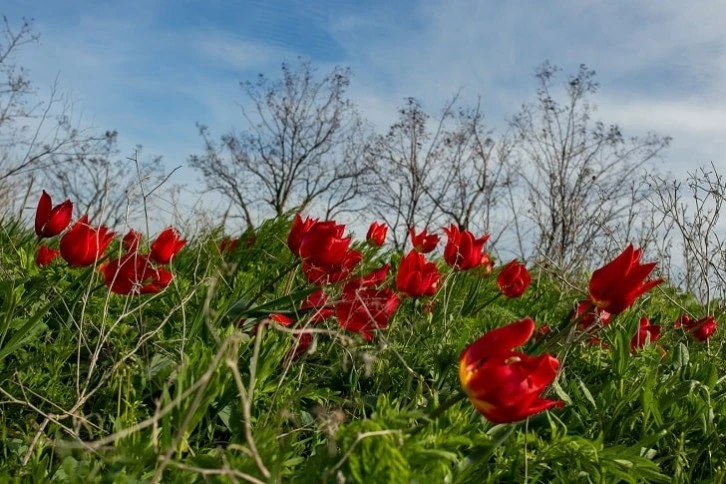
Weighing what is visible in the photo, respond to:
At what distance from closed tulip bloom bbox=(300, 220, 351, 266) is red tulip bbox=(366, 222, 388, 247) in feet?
3.95

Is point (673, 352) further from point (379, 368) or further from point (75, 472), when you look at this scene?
point (75, 472)

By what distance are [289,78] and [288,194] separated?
447cm

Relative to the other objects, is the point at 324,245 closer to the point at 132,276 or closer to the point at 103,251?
the point at 132,276

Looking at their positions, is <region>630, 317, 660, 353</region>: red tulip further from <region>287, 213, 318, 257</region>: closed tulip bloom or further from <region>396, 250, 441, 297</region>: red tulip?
<region>287, 213, 318, 257</region>: closed tulip bloom

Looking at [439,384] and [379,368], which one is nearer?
[439,384]

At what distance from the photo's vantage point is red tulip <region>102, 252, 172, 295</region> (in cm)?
165

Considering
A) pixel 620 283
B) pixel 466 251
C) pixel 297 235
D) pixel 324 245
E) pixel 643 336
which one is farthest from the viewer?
pixel 466 251

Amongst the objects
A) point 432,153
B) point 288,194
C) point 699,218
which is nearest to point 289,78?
point 288,194

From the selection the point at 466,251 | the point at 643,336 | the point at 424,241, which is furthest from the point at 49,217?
the point at 643,336

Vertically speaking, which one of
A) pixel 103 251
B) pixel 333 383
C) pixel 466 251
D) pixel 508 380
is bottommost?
pixel 333 383

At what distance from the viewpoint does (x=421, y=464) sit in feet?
3.01

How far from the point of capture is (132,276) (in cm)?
173

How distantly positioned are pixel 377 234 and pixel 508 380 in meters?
2.08

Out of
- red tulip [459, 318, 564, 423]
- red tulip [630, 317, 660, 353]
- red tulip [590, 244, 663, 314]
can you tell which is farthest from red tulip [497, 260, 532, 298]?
red tulip [459, 318, 564, 423]
